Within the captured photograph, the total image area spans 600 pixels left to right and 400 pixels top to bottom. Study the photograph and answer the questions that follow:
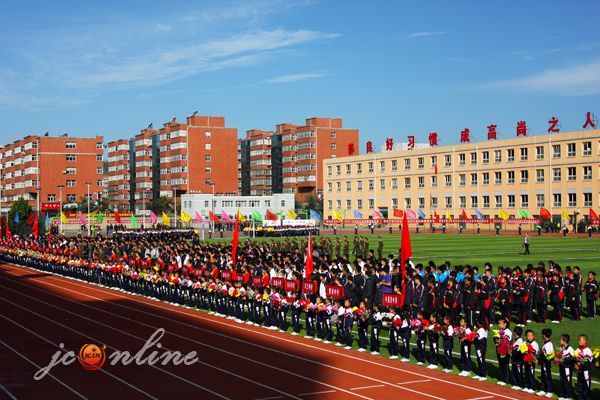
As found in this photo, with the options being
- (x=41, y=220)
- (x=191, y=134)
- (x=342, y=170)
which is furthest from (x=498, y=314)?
(x=191, y=134)

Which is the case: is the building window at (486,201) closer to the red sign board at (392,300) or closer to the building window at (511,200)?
the building window at (511,200)

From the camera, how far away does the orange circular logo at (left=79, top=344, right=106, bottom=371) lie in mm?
17300

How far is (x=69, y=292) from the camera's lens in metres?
33.0

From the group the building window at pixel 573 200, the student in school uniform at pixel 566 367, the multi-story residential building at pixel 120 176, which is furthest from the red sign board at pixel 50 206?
the student in school uniform at pixel 566 367

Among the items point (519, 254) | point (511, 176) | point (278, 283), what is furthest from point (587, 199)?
point (278, 283)

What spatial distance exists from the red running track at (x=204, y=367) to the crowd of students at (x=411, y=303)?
0.62 m

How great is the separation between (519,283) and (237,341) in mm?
8080

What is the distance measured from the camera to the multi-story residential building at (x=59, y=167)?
119 metres

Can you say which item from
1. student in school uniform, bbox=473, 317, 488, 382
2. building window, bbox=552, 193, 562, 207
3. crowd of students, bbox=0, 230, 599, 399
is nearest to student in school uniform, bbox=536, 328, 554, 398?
crowd of students, bbox=0, 230, 599, 399

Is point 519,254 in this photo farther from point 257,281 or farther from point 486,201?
point 486,201

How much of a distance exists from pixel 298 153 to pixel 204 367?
108 meters

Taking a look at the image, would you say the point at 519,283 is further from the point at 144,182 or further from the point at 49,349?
the point at 144,182

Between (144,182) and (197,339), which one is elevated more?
(144,182)

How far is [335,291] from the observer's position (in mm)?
20281
